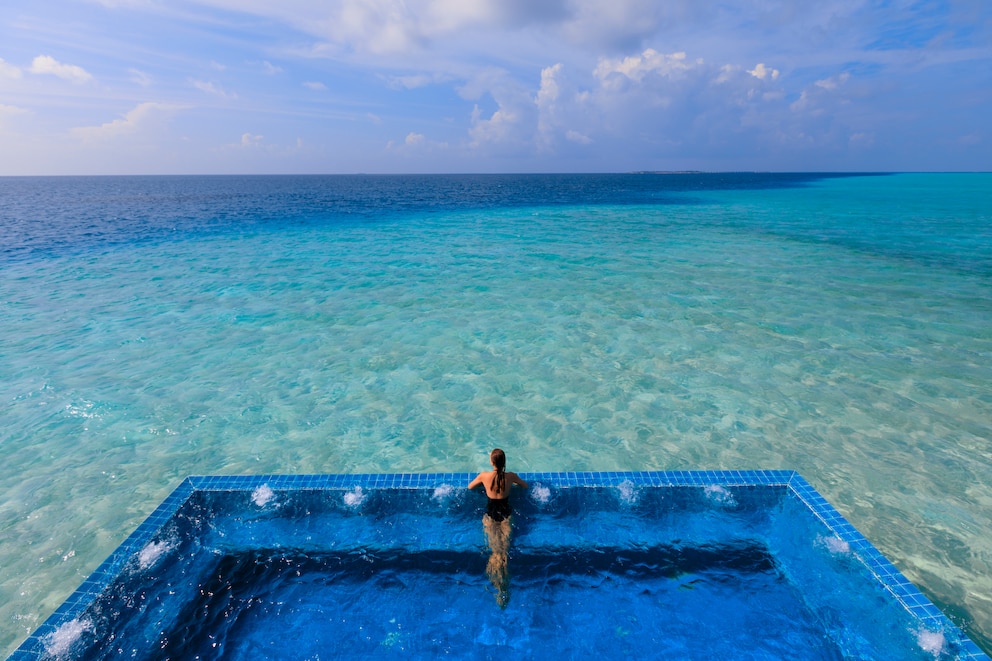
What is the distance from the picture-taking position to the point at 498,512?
564cm

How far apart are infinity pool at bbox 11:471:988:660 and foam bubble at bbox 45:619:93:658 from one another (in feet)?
0.04

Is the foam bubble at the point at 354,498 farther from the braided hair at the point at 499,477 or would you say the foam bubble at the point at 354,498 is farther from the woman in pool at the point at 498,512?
the braided hair at the point at 499,477

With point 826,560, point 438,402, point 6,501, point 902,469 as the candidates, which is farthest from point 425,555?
point 902,469

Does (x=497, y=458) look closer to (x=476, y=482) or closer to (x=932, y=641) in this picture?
(x=476, y=482)

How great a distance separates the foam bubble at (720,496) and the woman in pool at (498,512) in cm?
234

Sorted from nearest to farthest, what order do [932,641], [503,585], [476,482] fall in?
[932,641]
[503,585]
[476,482]

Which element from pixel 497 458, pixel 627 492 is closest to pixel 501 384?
pixel 627 492

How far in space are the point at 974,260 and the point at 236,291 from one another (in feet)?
92.3

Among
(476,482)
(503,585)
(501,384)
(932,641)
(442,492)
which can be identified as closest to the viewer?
(932,641)

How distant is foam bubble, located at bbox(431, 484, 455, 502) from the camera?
234 inches

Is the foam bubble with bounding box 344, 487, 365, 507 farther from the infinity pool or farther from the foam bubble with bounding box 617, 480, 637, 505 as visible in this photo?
the foam bubble with bounding box 617, 480, 637, 505

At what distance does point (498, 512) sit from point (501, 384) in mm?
3791

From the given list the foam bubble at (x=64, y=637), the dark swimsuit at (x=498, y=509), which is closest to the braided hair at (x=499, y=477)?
the dark swimsuit at (x=498, y=509)

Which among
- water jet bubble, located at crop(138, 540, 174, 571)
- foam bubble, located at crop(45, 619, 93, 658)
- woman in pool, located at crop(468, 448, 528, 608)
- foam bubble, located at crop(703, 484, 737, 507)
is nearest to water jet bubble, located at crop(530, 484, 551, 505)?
woman in pool, located at crop(468, 448, 528, 608)
